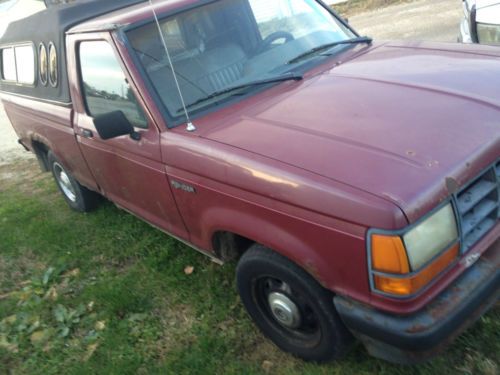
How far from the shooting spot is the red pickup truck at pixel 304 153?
2.02m

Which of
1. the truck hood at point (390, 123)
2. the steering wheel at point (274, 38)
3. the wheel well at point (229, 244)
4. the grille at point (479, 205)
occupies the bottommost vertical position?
the wheel well at point (229, 244)

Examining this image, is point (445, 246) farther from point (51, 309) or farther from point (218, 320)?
point (51, 309)

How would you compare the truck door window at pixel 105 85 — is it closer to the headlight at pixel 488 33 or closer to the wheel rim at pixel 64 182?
the wheel rim at pixel 64 182

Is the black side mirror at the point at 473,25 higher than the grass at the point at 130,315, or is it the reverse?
the black side mirror at the point at 473,25

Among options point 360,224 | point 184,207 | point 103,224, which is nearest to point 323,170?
point 360,224

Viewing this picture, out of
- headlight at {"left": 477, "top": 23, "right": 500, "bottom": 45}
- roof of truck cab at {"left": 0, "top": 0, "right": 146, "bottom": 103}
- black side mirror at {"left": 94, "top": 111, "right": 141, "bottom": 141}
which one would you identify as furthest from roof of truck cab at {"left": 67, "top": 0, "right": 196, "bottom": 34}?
headlight at {"left": 477, "top": 23, "right": 500, "bottom": 45}

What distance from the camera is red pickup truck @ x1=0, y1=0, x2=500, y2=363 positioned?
6.62 feet

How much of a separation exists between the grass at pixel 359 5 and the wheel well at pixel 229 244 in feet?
40.1

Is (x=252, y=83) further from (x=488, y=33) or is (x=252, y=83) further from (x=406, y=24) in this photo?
(x=406, y=24)

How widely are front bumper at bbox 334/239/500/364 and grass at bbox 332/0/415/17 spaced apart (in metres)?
12.5

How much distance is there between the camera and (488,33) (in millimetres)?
4621

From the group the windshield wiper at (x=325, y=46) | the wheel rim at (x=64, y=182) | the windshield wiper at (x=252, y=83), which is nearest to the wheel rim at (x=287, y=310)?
the windshield wiper at (x=252, y=83)

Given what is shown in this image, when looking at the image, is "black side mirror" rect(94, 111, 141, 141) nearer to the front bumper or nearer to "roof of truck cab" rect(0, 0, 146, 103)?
"roof of truck cab" rect(0, 0, 146, 103)

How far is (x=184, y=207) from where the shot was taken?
2930mm
